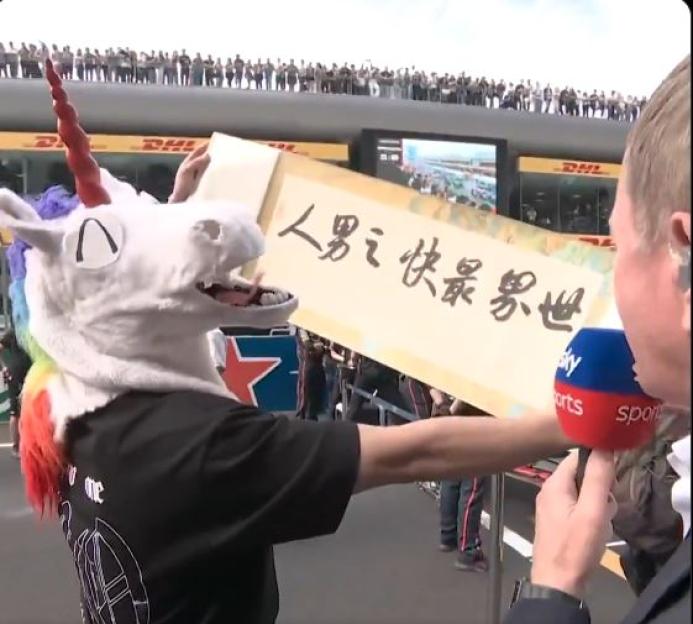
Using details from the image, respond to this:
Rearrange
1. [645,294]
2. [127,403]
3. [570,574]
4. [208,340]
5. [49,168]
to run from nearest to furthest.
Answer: [645,294] → [570,574] → [127,403] → [208,340] → [49,168]

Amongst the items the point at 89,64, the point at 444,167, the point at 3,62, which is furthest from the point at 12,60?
the point at 444,167

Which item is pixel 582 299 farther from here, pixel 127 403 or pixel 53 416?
pixel 53 416

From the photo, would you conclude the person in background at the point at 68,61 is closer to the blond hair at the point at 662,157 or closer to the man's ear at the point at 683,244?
the blond hair at the point at 662,157

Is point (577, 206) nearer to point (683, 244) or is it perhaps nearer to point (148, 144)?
point (148, 144)

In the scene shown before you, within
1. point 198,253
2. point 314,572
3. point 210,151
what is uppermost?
point 210,151

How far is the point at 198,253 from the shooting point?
1.07 meters

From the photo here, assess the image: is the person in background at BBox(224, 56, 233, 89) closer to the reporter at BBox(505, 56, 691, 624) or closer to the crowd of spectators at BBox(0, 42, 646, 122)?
the crowd of spectators at BBox(0, 42, 646, 122)

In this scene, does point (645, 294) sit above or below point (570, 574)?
above

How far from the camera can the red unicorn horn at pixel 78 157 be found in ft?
3.82

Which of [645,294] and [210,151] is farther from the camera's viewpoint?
[210,151]

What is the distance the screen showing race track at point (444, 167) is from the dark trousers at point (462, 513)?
679cm

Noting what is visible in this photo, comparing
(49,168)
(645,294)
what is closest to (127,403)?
(645,294)

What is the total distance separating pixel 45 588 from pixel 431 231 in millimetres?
2845

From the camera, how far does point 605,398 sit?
0.80 meters
